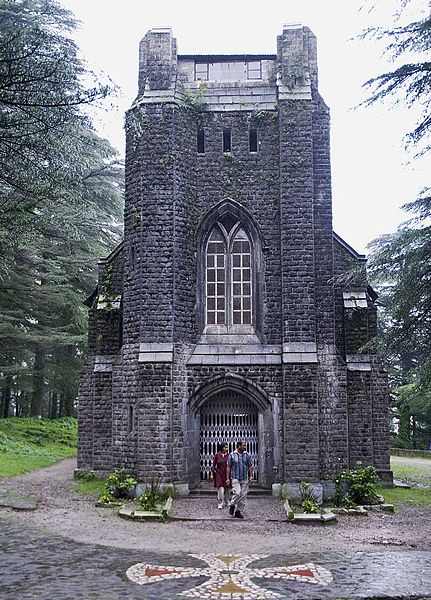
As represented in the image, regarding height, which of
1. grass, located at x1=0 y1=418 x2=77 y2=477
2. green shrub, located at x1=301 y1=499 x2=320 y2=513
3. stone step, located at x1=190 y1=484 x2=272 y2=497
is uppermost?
grass, located at x1=0 y1=418 x2=77 y2=477

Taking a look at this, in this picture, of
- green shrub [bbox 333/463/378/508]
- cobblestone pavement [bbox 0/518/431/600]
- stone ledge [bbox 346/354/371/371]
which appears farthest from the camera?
stone ledge [bbox 346/354/371/371]

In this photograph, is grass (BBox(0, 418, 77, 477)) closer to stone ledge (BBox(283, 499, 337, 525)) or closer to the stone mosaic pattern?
stone ledge (BBox(283, 499, 337, 525))

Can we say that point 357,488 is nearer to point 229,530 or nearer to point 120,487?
point 229,530

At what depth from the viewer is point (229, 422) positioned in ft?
58.0

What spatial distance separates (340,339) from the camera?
1838cm

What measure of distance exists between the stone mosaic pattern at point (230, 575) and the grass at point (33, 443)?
478 inches

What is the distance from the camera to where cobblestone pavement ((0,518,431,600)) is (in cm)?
805

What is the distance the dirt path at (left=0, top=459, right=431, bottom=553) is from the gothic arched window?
4649 mm

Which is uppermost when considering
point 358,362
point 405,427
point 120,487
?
point 358,362

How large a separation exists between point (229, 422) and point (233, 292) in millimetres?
3332

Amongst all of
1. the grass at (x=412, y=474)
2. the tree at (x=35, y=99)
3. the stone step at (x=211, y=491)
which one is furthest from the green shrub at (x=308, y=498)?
the tree at (x=35, y=99)

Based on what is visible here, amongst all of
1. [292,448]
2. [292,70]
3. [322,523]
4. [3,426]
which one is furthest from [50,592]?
[3,426]

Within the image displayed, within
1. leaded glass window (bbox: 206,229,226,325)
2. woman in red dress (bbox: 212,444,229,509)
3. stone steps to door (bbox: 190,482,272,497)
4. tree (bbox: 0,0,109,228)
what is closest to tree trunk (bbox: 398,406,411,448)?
stone steps to door (bbox: 190,482,272,497)

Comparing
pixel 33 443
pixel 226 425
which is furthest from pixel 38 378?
pixel 226 425
